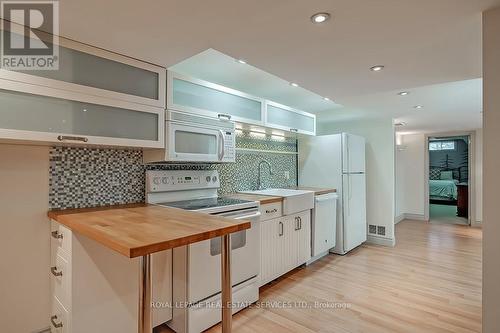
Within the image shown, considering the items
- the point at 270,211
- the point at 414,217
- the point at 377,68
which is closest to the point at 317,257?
the point at 270,211

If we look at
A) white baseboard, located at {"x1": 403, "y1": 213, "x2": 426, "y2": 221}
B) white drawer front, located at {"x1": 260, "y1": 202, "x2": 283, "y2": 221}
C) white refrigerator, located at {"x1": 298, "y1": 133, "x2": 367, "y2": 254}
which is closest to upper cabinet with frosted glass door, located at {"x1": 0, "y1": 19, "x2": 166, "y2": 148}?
white drawer front, located at {"x1": 260, "y1": 202, "x2": 283, "y2": 221}

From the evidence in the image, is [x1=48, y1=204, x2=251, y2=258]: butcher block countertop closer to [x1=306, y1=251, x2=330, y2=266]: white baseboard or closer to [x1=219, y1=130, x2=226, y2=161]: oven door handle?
[x1=219, y1=130, x2=226, y2=161]: oven door handle

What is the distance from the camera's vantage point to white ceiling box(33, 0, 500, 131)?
129 centimetres

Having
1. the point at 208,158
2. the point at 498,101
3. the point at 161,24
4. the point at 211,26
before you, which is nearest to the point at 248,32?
the point at 211,26

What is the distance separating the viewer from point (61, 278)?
4.92 ft

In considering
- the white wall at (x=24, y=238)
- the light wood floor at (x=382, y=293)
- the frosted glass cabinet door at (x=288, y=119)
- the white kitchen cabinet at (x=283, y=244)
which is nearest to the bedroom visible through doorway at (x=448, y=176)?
the light wood floor at (x=382, y=293)

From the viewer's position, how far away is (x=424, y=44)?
1670mm

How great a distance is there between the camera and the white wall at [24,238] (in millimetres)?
1584

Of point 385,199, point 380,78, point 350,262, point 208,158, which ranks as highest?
point 380,78

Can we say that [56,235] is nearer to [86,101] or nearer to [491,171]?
[86,101]

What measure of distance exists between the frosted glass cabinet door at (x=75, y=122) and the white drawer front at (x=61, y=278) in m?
0.70

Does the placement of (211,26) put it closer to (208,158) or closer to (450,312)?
(208,158)

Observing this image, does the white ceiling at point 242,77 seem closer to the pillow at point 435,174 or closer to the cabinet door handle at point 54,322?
the cabinet door handle at point 54,322

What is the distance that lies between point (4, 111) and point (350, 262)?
3.64m
